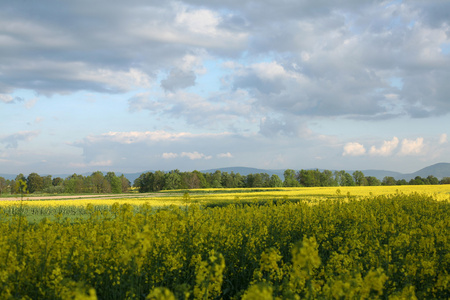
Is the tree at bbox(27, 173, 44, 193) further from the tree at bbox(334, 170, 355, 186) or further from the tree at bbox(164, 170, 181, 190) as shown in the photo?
the tree at bbox(334, 170, 355, 186)

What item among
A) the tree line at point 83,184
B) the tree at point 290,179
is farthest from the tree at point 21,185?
the tree at point 290,179

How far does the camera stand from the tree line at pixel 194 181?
90938 mm

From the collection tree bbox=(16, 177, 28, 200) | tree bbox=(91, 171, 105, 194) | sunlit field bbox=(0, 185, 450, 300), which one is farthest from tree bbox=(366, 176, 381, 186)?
tree bbox=(16, 177, 28, 200)

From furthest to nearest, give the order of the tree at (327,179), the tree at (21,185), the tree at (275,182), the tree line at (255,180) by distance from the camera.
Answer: the tree at (327,179) → the tree line at (255,180) → the tree at (275,182) → the tree at (21,185)

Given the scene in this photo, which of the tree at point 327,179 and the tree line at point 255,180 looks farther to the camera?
the tree at point 327,179

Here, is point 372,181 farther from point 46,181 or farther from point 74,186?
point 46,181

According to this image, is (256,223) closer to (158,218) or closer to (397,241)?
(158,218)

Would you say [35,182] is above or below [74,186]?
above

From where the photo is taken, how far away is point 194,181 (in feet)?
309

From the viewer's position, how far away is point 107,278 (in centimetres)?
563

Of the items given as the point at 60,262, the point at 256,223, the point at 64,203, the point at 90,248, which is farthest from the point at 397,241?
the point at 64,203

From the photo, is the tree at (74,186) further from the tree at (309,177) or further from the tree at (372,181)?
the tree at (372,181)

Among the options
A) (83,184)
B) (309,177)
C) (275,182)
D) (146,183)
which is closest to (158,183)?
(146,183)

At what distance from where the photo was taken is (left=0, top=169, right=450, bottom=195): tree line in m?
90.9
